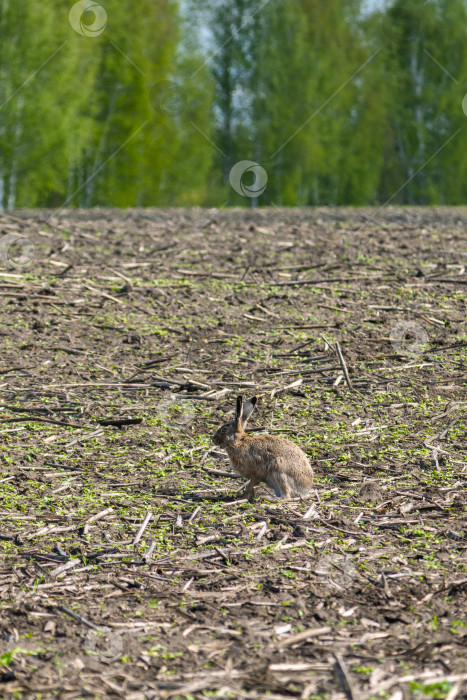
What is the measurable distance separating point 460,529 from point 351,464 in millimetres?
1289

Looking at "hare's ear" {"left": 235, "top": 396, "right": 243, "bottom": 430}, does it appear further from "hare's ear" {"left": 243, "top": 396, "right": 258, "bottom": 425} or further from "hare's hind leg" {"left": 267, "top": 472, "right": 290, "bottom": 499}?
"hare's hind leg" {"left": 267, "top": 472, "right": 290, "bottom": 499}

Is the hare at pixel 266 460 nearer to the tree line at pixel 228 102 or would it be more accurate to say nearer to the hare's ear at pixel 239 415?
the hare's ear at pixel 239 415

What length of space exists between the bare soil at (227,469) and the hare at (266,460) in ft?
0.50

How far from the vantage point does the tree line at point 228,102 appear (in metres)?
33.4

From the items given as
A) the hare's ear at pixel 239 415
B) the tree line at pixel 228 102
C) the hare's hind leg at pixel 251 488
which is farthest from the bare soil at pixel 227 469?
the tree line at pixel 228 102

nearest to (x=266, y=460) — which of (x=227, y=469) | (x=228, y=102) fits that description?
(x=227, y=469)

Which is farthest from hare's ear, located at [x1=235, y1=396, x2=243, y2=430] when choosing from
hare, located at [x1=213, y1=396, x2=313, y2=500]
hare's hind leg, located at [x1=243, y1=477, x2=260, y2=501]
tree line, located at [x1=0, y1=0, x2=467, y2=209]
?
tree line, located at [x1=0, y1=0, x2=467, y2=209]

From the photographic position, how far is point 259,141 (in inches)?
1612

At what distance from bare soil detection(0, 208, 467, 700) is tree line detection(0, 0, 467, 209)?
72.8 feet

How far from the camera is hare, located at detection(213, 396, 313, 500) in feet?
19.9

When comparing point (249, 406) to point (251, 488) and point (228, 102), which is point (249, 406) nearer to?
point (251, 488)

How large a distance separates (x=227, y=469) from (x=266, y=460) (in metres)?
0.72

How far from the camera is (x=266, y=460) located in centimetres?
613

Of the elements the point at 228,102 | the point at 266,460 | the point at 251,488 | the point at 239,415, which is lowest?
the point at 251,488
